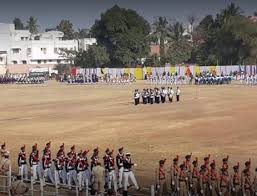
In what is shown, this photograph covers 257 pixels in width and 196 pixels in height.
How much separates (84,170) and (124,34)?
95.0 metres

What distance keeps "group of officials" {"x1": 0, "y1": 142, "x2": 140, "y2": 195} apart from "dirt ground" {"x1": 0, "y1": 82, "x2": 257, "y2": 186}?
1868mm

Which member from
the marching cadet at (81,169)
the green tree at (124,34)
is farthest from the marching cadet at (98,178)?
the green tree at (124,34)

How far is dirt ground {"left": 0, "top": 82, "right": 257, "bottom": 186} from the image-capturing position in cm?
2814

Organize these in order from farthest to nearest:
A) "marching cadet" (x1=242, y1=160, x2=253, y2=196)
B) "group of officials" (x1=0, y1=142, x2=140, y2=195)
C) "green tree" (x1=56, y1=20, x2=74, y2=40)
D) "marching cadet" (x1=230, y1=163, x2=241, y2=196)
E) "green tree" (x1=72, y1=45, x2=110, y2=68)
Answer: "green tree" (x1=56, y1=20, x2=74, y2=40) < "green tree" (x1=72, y1=45, x2=110, y2=68) < "group of officials" (x1=0, y1=142, x2=140, y2=195) < "marching cadet" (x1=230, y1=163, x2=241, y2=196) < "marching cadet" (x1=242, y1=160, x2=253, y2=196)

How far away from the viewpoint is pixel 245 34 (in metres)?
95.2

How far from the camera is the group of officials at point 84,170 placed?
744 inches

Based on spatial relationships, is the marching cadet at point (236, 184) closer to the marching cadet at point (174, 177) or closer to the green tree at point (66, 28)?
the marching cadet at point (174, 177)

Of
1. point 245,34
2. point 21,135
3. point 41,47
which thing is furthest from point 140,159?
point 41,47

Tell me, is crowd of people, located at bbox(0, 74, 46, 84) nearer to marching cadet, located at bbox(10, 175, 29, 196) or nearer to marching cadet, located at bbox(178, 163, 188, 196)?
marching cadet, located at bbox(178, 163, 188, 196)

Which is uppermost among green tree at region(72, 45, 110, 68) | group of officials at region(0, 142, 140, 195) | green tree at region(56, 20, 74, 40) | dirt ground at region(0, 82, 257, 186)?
green tree at region(56, 20, 74, 40)

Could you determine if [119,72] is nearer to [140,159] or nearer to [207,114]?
[207,114]

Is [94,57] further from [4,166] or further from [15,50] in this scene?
[4,166]

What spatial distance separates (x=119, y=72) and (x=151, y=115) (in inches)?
2249

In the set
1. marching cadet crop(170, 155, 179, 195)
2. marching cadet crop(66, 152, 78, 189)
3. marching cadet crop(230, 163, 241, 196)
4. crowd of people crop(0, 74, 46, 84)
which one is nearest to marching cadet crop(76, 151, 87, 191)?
marching cadet crop(66, 152, 78, 189)
